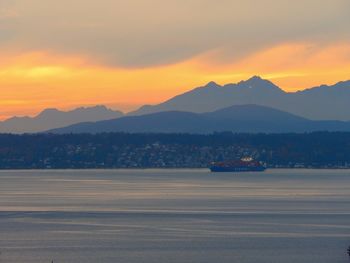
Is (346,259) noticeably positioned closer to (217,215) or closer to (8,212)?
(217,215)

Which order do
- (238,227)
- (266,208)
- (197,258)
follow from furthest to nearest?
1. (266,208)
2. (238,227)
3. (197,258)

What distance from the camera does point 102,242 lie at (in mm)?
65750

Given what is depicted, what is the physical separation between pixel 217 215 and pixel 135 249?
2721 centimetres

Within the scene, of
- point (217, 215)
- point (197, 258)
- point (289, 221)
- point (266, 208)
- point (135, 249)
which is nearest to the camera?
point (197, 258)

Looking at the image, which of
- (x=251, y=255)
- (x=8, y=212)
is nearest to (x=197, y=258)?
(x=251, y=255)

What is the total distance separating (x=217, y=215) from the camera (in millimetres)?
88500

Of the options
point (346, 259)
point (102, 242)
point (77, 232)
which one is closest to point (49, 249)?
point (102, 242)

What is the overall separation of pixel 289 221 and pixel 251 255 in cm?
2306

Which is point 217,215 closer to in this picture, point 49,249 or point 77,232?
point 77,232

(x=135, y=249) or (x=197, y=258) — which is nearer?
(x=197, y=258)

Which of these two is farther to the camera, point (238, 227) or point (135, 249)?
point (238, 227)

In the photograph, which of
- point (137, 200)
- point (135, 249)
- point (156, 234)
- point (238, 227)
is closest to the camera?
point (135, 249)

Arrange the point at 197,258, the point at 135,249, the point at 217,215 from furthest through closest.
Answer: the point at 217,215
the point at 135,249
the point at 197,258

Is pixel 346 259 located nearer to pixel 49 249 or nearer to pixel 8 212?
pixel 49 249
